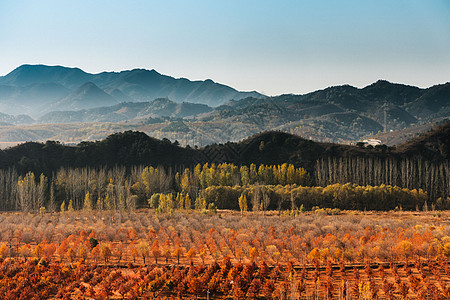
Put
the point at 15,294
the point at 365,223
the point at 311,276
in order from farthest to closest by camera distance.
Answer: the point at 365,223 → the point at 311,276 → the point at 15,294

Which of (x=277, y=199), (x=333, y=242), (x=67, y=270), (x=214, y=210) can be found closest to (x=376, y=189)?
(x=277, y=199)

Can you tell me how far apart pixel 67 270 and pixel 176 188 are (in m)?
53.1

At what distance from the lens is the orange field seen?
3000 cm

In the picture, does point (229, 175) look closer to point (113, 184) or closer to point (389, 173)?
point (113, 184)

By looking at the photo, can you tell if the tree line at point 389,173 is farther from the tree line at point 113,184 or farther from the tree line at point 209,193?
the tree line at point 113,184

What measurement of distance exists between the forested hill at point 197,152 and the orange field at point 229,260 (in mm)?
40513

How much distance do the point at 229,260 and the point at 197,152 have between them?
2873 inches

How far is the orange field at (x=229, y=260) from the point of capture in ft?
98.4

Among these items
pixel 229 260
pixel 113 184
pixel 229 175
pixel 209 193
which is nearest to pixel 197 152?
pixel 229 175

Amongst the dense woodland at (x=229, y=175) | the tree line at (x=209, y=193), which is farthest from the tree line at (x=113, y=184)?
the dense woodland at (x=229, y=175)

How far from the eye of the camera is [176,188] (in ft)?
285

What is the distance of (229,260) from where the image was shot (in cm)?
3512

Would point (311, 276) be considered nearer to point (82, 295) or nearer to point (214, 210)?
point (82, 295)

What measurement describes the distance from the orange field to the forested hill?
1595 inches
